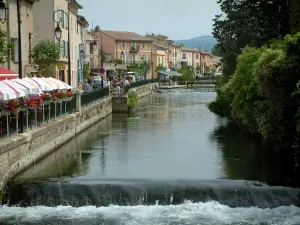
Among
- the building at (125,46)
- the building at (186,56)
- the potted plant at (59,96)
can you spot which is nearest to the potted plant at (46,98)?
the potted plant at (59,96)

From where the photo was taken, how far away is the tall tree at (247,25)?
125 ft

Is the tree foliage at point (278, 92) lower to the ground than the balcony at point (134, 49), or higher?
lower

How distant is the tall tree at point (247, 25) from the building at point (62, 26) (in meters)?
10.9

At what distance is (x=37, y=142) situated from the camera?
22891 mm

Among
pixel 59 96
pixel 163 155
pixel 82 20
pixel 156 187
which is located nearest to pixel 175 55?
pixel 82 20

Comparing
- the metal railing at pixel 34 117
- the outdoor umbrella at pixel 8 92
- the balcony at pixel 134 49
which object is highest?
the balcony at pixel 134 49

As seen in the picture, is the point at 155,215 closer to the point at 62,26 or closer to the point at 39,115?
the point at 39,115

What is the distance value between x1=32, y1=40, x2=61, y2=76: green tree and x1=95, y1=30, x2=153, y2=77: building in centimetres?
7372

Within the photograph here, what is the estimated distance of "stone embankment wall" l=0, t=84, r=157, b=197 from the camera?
741 inches

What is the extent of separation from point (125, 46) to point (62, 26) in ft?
238

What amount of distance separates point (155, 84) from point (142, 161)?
2811 inches

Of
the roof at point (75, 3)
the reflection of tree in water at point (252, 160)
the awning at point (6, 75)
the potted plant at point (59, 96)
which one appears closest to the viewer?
the reflection of tree in water at point (252, 160)

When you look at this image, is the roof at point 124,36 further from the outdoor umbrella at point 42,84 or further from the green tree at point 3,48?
the outdoor umbrella at point 42,84

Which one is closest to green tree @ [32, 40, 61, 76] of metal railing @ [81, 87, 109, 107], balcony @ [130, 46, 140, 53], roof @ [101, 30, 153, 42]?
metal railing @ [81, 87, 109, 107]
